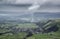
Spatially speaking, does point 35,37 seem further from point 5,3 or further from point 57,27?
point 5,3

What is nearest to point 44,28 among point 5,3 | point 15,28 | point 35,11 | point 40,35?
point 40,35

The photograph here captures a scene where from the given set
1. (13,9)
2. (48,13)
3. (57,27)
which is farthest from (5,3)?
(57,27)

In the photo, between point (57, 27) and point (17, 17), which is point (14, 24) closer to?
point (17, 17)

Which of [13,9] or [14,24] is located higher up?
[13,9]

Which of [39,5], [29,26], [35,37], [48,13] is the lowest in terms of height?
[35,37]

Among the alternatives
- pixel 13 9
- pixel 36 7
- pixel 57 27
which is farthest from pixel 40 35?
pixel 13 9

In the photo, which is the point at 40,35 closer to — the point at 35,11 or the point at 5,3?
the point at 35,11

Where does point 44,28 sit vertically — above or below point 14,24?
below
